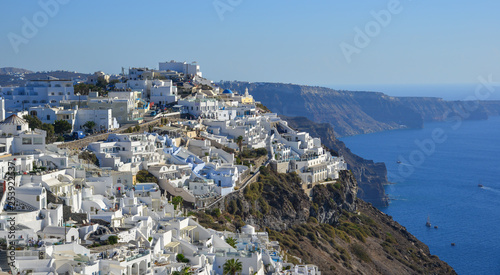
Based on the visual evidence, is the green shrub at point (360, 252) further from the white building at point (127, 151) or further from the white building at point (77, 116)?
the white building at point (77, 116)

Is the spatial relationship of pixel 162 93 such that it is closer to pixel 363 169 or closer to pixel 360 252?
pixel 360 252

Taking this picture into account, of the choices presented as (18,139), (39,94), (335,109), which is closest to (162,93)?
(39,94)

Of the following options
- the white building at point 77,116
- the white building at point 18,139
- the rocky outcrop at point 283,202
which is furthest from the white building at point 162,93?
the white building at point 18,139

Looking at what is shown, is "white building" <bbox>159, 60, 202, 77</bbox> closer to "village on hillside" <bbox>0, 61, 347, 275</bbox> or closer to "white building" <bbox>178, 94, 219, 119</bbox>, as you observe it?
"village on hillside" <bbox>0, 61, 347, 275</bbox>

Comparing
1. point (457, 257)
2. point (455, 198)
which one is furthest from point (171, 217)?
point (455, 198)

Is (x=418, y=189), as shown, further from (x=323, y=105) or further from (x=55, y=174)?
(x=323, y=105)

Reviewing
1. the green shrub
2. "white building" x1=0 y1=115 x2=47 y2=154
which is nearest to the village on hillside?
"white building" x1=0 y1=115 x2=47 y2=154
